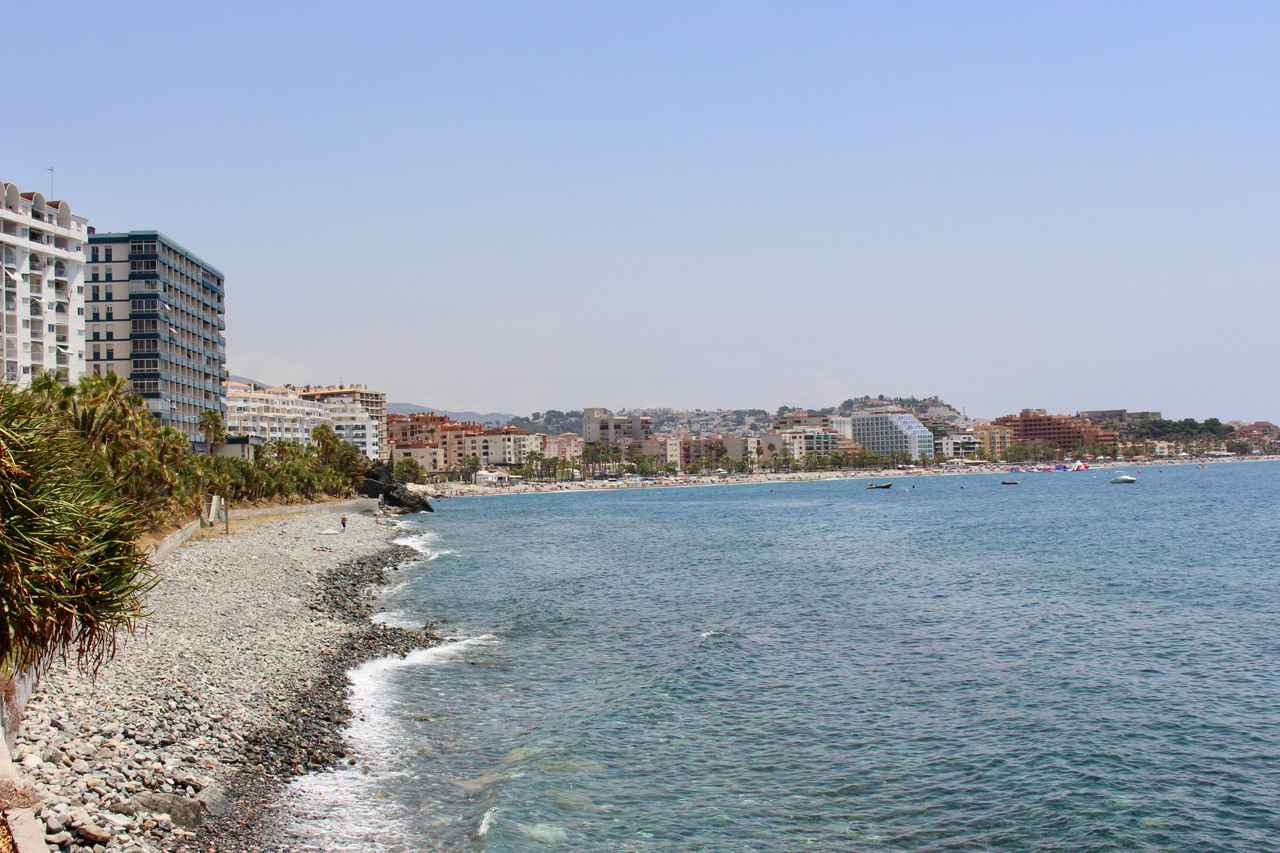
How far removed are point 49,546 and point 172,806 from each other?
527 cm

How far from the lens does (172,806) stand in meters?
14.5

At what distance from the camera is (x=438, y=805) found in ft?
56.2

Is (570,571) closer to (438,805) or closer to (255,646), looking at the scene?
(255,646)

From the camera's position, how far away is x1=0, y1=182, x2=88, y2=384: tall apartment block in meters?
72.8

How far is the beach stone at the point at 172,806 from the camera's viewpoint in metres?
14.3

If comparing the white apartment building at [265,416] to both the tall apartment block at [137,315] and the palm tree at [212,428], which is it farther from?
the palm tree at [212,428]

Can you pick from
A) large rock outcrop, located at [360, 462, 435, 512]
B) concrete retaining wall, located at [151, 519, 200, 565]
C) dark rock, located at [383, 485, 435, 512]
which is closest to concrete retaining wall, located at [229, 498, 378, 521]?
dark rock, located at [383, 485, 435, 512]

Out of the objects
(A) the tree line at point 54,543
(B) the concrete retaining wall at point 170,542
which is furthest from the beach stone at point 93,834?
(B) the concrete retaining wall at point 170,542

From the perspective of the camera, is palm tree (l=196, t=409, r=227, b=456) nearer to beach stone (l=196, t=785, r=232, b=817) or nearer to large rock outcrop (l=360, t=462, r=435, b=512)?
large rock outcrop (l=360, t=462, r=435, b=512)

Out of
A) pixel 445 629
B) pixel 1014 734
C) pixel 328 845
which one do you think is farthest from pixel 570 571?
pixel 328 845

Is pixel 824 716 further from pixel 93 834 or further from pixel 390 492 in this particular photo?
pixel 390 492

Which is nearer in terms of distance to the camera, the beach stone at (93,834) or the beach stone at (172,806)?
the beach stone at (93,834)

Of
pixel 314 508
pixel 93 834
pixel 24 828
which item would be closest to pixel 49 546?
pixel 24 828

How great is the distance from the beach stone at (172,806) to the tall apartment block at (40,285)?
67306 mm
